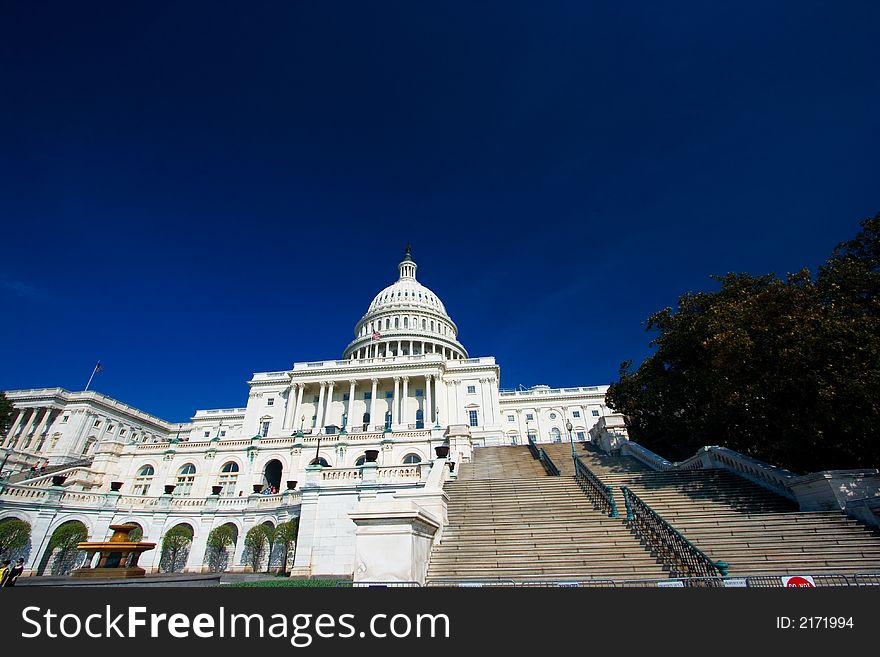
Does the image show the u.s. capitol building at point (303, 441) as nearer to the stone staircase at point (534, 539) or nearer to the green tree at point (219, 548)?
the green tree at point (219, 548)

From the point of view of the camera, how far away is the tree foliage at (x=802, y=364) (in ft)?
47.2

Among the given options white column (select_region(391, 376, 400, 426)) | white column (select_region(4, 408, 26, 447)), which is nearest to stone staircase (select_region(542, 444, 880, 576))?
white column (select_region(391, 376, 400, 426))

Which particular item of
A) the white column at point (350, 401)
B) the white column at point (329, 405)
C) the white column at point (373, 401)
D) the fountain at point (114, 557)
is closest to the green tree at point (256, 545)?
the fountain at point (114, 557)

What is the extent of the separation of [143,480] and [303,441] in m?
13.5

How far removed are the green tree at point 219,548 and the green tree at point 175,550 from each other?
1430mm

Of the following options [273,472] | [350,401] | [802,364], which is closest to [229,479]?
[273,472]

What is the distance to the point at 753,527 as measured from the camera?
12719mm

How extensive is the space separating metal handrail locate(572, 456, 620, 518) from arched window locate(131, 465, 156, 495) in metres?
35.2

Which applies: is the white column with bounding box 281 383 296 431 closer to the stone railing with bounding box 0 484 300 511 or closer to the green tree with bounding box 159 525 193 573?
the stone railing with bounding box 0 484 300 511

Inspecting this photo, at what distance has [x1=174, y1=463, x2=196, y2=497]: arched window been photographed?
114 ft

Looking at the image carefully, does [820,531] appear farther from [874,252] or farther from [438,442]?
[438,442]
